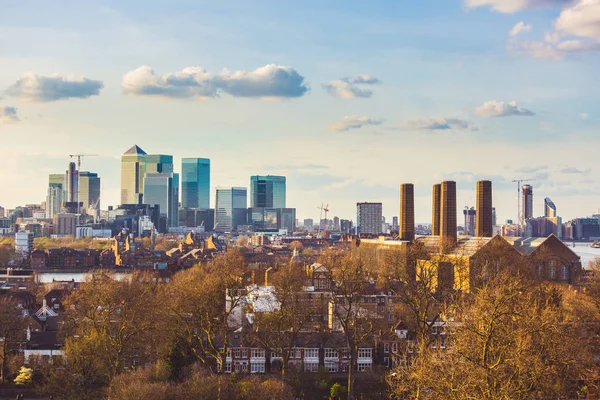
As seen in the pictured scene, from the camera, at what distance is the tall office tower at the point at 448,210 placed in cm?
8650

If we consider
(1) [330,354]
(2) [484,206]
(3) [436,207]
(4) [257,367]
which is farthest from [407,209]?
(4) [257,367]

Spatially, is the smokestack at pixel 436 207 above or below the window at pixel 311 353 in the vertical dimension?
above

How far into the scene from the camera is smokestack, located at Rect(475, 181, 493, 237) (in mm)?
85812

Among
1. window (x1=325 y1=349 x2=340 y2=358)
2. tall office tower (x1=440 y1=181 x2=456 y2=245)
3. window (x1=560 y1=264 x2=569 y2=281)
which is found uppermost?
tall office tower (x1=440 y1=181 x2=456 y2=245)

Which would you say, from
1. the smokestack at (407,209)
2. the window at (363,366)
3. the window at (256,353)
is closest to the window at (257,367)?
the window at (256,353)

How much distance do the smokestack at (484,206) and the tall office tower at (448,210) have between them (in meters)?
2.56

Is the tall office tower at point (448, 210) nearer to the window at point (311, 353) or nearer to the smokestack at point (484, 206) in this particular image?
the smokestack at point (484, 206)

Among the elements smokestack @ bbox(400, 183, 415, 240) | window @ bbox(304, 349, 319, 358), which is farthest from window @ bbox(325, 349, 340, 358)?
smokestack @ bbox(400, 183, 415, 240)

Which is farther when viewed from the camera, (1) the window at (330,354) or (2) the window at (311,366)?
(1) the window at (330,354)

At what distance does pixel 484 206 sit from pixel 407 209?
11.3m

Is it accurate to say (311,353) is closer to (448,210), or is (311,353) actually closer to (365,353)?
(365,353)

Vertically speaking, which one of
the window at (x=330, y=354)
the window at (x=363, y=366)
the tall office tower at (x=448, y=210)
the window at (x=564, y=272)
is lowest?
the window at (x=363, y=366)

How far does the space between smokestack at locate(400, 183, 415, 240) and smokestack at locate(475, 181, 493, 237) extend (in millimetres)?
10465

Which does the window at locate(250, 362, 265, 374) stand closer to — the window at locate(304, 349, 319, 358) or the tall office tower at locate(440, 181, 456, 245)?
the window at locate(304, 349, 319, 358)
